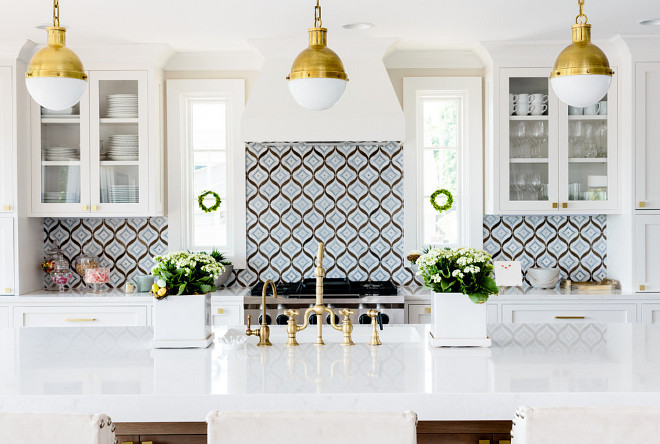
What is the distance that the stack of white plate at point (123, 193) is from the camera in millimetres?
4609

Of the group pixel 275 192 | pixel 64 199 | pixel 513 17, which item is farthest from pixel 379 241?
pixel 64 199

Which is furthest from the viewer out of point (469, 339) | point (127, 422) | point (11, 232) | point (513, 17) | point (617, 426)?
point (11, 232)

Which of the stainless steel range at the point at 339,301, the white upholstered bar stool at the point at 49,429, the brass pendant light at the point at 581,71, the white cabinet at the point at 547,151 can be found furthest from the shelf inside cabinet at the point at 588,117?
the white upholstered bar stool at the point at 49,429

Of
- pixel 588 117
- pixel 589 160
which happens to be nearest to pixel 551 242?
pixel 589 160

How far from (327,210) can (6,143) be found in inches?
84.2

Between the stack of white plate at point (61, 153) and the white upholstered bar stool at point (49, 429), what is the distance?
10.9 feet

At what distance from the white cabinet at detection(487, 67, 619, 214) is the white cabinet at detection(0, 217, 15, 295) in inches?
123

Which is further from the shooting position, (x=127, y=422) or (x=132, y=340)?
(x=132, y=340)

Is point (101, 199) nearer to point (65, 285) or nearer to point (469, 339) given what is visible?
point (65, 285)

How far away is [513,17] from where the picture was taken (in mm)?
3969

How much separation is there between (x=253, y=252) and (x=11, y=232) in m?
1.58

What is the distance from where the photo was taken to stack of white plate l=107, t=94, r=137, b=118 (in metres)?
4.61

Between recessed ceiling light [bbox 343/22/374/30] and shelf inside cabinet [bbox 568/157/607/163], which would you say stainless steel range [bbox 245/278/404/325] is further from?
recessed ceiling light [bbox 343/22/374/30]

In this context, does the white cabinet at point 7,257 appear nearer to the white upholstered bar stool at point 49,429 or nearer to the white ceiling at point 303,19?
the white ceiling at point 303,19
